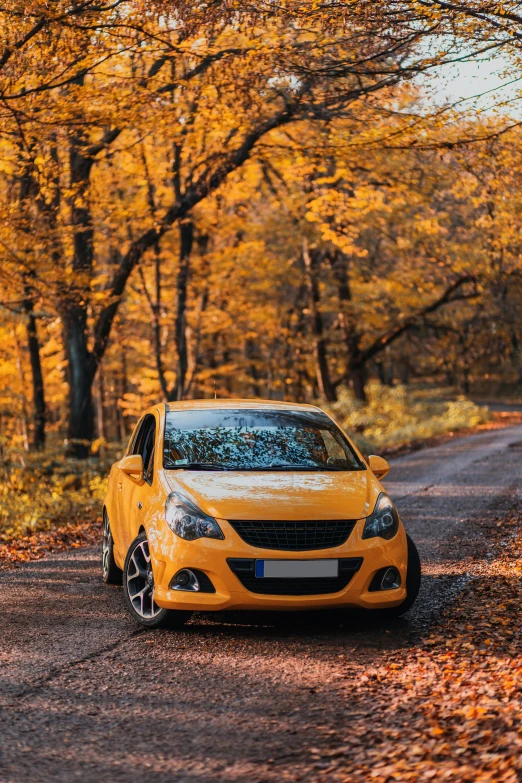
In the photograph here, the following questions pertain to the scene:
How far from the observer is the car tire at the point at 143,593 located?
20.5ft

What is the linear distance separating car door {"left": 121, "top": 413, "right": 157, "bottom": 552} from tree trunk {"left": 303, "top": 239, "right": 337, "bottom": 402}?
78.9ft

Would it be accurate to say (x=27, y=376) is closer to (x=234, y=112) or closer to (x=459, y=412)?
(x=459, y=412)

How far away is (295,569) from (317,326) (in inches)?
1085

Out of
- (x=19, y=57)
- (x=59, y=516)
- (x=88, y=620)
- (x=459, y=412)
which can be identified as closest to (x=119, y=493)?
(x=88, y=620)

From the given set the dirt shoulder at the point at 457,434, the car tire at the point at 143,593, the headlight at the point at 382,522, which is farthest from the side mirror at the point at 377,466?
the dirt shoulder at the point at 457,434

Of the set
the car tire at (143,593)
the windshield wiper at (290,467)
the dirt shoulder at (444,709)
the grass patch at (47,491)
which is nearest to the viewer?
the dirt shoulder at (444,709)

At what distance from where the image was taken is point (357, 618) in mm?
6730

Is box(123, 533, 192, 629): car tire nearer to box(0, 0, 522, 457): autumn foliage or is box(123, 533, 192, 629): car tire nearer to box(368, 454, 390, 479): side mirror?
box(368, 454, 390, 479): side mirror

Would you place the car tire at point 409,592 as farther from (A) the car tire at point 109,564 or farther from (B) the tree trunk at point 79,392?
(B) the tree trunk at point 79,392

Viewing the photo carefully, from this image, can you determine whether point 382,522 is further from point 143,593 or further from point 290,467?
point 143,593

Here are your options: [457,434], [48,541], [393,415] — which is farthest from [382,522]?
[393,415]

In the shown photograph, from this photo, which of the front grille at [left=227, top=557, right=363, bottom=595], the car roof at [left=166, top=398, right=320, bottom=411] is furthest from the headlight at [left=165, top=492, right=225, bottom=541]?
the car roof at [left=166, top=398, right=320, bottom=411]

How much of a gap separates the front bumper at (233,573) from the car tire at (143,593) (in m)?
0.14

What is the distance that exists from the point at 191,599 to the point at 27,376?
32511mm
